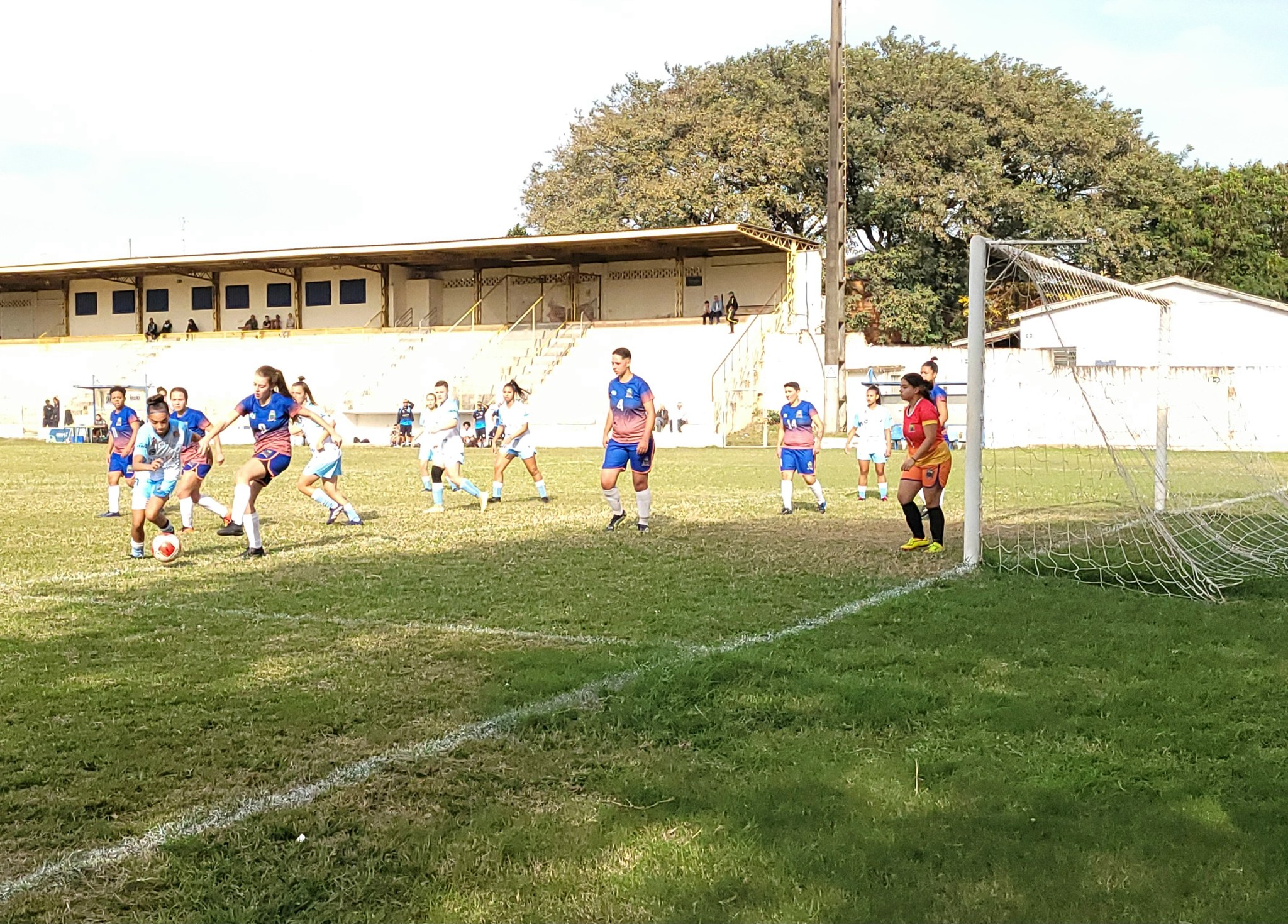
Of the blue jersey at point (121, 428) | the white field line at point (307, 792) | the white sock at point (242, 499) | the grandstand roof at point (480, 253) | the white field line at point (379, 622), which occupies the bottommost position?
the white field line at point (307, 792)

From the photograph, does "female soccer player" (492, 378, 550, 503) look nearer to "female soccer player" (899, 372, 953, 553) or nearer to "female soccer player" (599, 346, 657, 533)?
"female soccer player" (599, 346, 657, 533)

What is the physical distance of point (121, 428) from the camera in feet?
51.4

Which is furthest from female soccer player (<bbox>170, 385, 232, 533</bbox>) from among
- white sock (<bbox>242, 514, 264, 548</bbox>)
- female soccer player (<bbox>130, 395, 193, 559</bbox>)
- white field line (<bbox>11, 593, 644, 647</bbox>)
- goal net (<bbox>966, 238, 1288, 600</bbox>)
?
goal net (<bbox>966, 238, 1288, 600</bbox>)

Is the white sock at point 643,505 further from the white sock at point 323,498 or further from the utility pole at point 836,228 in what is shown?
the utility pole at point 836,228

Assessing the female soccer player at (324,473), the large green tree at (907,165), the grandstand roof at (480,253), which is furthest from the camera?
the large green tree at (907,165)

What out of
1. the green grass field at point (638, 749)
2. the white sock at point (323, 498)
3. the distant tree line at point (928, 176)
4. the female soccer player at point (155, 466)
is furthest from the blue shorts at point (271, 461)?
the distant tree line at point (928, 176)

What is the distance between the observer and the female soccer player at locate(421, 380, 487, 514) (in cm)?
1631

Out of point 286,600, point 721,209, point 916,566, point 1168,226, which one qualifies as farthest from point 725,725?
point 1168,226

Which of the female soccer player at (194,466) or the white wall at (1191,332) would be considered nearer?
the female soccer player at (194,466)

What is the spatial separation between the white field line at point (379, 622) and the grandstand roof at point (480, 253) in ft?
114

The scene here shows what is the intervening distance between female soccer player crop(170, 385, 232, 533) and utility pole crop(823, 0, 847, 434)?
2558cm

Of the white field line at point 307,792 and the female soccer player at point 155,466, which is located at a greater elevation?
the female soccer player at point 155,466

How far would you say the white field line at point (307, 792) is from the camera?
3.94 metres

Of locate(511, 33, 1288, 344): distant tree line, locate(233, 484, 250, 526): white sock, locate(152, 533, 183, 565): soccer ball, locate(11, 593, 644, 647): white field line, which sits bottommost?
locate(11, 593, 644, 647): white field line
